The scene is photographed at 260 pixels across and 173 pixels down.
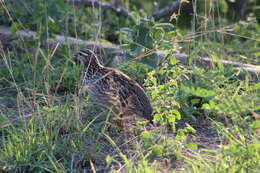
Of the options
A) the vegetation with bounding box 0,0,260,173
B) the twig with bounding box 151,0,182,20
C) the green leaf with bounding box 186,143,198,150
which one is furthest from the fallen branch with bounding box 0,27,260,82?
the green leaf with bounding box 186,143,198,150

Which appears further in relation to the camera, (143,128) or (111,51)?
(111,51)

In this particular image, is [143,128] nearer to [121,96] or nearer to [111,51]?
[121,96]

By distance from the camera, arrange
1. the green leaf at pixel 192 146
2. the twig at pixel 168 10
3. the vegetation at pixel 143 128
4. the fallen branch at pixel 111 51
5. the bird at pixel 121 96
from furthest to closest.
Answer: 1. the twig at pixel 168 10
2. the fallen branch at pixel 111 51
3. the bird at pixel 121 96
4. the green leaf at pixel 192 146
5. the vegetation at pixel 143 128

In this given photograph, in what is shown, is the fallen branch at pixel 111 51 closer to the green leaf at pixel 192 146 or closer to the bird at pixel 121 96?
the bird at pixel 121 96

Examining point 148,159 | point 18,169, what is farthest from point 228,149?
point 18,169

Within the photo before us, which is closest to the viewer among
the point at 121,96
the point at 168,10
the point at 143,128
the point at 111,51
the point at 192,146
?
the point at 192,146

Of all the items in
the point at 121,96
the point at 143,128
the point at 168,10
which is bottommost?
the point at 143,128

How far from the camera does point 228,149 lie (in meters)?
4.05

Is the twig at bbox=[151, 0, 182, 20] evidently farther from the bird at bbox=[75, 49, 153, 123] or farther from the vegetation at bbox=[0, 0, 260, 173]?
the bird at bbox=[75, 49, 153, 123]

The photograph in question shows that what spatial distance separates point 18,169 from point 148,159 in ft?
3.93

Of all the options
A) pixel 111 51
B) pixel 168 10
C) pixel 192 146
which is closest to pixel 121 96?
pixel 192 146

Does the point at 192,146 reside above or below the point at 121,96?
below

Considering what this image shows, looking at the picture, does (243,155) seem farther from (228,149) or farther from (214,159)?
(214,159)

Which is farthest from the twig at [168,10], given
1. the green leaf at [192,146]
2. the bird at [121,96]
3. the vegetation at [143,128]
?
the green leaf at [192,146]
